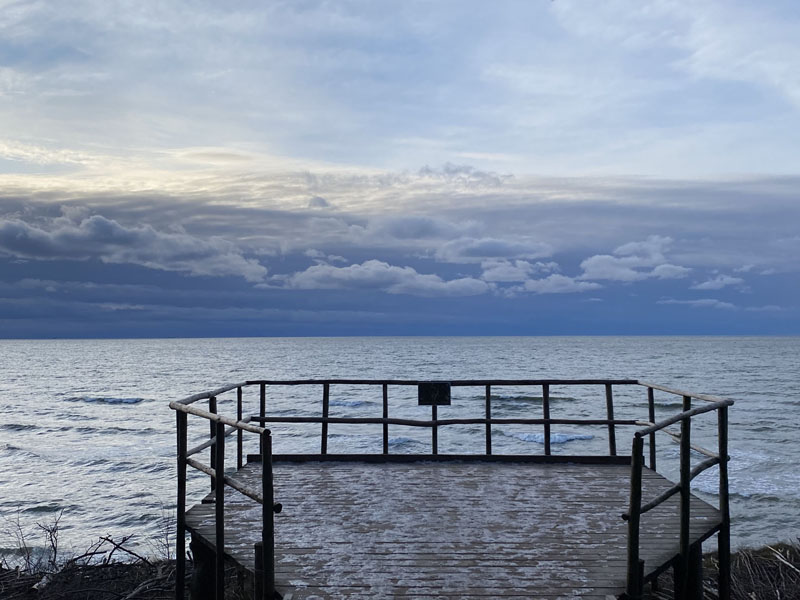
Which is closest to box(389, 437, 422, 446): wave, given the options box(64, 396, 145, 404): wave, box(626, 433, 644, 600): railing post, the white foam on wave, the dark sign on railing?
the white foam on wave

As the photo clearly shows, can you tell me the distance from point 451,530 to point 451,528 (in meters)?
0.06

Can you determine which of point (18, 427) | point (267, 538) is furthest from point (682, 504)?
point (18, 427)

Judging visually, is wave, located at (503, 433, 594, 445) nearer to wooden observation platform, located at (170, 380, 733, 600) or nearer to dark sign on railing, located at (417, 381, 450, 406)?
dark sign on railing, located at (417, 381, 450, 406)

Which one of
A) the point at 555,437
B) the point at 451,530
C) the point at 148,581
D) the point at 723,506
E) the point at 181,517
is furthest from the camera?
the point at 555,437

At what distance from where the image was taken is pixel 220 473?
20.3 ft

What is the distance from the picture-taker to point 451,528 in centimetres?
680

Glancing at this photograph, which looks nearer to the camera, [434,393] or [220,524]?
[220,524]

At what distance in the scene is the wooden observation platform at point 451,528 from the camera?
18.1ft

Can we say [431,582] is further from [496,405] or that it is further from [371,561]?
[496,405]

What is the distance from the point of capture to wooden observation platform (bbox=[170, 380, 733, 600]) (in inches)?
217

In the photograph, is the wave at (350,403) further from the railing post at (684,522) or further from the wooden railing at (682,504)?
the railing post at (684,522)

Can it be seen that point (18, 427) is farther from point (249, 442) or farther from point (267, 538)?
point (267, 538)

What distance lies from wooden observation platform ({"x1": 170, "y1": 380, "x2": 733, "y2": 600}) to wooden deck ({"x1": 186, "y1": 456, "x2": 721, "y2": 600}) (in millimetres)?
16

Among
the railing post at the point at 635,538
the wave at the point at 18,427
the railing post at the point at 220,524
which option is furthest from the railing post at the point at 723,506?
the wave at the point at 18,427
